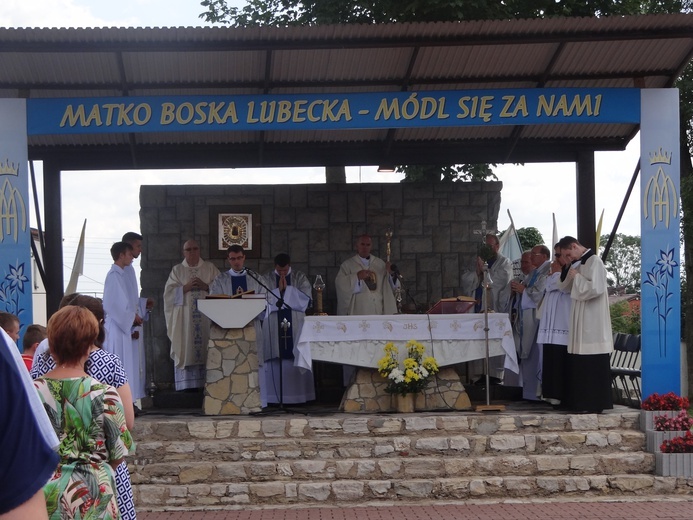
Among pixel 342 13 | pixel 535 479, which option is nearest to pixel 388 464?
pixel 535 479

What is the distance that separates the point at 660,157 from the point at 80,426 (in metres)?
7.25

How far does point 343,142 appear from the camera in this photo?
12266 millimetres

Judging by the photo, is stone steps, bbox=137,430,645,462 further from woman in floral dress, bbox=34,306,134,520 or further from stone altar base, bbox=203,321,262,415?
woman in floral dress, bbox=34,306,134,520

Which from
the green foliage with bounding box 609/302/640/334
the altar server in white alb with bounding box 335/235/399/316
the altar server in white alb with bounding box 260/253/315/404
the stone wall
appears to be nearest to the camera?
the altar server in white alb with bounding box 260/253/315/404

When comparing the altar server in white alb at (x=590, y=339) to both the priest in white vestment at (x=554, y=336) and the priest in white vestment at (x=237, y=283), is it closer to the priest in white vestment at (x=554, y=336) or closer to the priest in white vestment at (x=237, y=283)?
the priest in white vestment at (x=554, y=336)

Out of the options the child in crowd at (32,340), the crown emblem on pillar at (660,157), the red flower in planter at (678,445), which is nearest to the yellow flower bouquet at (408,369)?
the red flower in planter at (678,445)

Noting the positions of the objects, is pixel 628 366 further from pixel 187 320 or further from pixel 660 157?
pixel 187 320

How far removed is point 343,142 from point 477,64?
2.51 meters

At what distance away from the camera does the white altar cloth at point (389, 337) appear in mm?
10328

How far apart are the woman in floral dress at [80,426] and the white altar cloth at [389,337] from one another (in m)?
5.98

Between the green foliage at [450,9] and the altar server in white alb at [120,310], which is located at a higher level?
the green foliage at [450,9]

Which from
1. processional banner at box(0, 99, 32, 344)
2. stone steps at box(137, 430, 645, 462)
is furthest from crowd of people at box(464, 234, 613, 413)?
processional banner at box(0, 99, 32, 344)

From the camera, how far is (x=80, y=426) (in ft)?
13.9

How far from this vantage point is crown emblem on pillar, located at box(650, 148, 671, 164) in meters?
9.84
